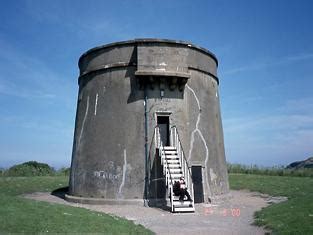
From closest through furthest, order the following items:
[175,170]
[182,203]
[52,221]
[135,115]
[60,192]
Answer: [52,221], [182,203], [175,170], [135,115], [60,192]

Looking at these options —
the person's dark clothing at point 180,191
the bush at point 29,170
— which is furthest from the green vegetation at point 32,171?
the person's dark clothing at point 180,191

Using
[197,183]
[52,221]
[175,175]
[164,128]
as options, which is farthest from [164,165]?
[52,221]

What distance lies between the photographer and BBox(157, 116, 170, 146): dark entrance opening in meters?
15.3

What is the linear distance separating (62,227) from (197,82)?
399 inches

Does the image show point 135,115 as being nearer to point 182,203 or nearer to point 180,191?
point 180,191

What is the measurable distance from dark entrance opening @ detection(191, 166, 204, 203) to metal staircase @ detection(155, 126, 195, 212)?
1.19 metres

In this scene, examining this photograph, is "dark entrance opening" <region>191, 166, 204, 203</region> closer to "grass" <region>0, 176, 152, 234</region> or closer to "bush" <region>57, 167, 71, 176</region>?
"grass" <region>0, 176, 152, 234</region>

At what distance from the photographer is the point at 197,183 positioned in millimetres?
15391

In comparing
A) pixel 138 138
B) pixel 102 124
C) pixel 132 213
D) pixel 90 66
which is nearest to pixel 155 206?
pixel 132 213

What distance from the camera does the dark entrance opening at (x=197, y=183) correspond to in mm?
15109

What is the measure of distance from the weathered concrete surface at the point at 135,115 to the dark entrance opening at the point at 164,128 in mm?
316

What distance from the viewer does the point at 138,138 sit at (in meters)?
14.8

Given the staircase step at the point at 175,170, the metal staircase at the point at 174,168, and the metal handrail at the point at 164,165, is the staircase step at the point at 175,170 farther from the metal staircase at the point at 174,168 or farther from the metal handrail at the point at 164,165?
the metal handrail at the point at 164,165

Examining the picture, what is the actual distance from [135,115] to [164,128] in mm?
1464
